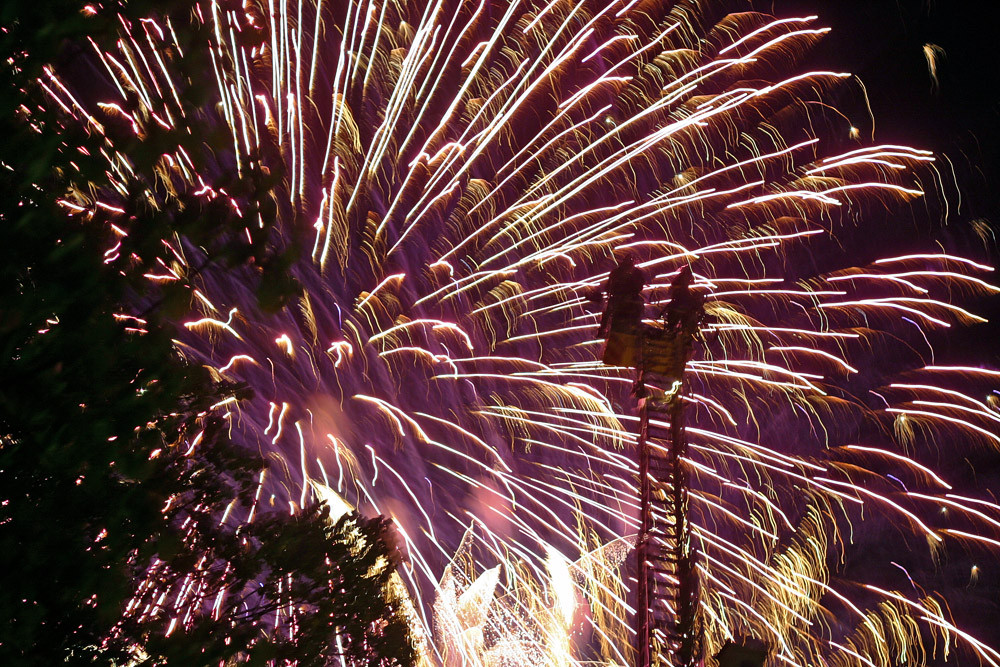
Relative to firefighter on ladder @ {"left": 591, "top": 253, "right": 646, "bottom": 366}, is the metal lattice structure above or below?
below

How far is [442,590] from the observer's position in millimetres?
17000

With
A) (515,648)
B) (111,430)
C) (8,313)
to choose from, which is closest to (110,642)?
(111,430)

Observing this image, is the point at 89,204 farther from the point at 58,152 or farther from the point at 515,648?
the point at 515,648

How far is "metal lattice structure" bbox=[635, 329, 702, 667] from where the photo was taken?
8656 mm

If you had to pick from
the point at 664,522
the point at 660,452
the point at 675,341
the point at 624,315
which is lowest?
the point at 664,522

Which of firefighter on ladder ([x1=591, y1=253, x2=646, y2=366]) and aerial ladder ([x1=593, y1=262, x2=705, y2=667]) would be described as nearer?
aerial ladder ([x1=593, y1=262, x2=705, y2=667])

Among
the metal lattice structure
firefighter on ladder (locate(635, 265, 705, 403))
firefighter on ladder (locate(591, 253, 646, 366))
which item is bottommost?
the metal lattice structure

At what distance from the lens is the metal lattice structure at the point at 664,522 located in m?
8.66

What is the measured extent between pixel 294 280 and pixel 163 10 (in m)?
2.07

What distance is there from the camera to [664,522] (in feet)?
29.5

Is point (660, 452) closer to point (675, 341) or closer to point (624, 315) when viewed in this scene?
point (675, 341)

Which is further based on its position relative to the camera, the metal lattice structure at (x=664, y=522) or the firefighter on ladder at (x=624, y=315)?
the firefighter on ladder at (x=624, y=315)

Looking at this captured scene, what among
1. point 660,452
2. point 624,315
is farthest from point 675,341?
point 660,452

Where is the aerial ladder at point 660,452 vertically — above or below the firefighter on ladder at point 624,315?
below
